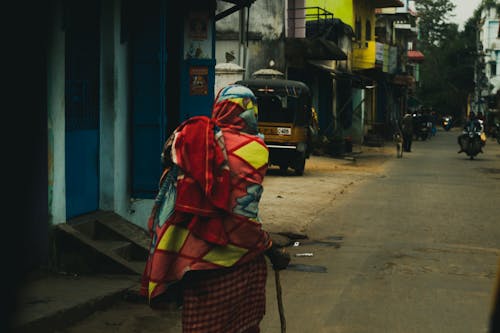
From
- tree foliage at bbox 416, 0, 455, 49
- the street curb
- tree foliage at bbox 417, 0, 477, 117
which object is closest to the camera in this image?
the street curb

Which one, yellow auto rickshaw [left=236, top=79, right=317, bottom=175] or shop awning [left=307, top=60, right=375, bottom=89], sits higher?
shop awning [left=307, top=60, right=375, bottom=89]

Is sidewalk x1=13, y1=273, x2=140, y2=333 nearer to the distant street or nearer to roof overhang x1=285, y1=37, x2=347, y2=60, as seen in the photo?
the distant street

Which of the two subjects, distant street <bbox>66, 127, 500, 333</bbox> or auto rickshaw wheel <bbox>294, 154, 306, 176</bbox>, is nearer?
distant street <bbox>66, 127, 500, 333</bbox>

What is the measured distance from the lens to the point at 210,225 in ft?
14.7

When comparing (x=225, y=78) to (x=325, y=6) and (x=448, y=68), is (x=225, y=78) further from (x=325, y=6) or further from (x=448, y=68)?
(x=448, y=68)

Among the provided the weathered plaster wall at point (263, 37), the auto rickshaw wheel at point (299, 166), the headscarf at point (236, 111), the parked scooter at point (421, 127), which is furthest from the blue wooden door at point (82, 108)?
the parked scooter at point (421, 127)

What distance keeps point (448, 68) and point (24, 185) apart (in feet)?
269

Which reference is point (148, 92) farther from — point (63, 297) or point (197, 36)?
point (63, 297)

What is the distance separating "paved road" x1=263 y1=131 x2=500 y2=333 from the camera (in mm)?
7164

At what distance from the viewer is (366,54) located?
145 ft

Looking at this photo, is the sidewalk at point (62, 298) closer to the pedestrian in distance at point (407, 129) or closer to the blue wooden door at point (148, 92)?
the blue wooden door at point (148, 92)

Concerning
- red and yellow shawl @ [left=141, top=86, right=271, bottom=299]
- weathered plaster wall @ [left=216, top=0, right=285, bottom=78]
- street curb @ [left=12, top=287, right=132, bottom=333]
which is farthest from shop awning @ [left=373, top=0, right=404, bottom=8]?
red and yellow shawl @ [left=141, top=86, right=271, bottom=299]

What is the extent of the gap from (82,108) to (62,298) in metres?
2.82

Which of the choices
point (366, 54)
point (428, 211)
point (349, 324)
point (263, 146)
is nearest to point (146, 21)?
point (349, 324)
